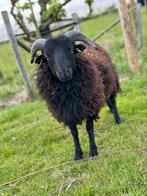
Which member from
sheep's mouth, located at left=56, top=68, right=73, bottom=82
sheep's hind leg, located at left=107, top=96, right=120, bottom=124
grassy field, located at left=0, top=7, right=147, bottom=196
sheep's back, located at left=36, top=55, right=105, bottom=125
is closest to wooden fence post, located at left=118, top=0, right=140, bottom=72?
grassy field, located at left=0, top=7, right=147, bottom=196

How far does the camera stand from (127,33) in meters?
8.93

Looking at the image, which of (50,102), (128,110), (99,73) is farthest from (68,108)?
A: (128,110)

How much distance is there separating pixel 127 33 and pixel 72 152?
450 cm

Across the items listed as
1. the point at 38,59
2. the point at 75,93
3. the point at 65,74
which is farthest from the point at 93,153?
the point at 38,59

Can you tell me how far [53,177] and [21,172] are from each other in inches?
26.0

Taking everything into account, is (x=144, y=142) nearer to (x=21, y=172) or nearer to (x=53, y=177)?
(x=53, y=177)

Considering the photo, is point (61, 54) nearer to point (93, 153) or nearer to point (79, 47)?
point (79, 47)

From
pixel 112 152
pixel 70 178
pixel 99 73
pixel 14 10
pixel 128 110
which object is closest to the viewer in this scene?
pixel 70 178

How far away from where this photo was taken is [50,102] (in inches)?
201

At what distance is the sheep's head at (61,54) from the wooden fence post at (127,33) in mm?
4212

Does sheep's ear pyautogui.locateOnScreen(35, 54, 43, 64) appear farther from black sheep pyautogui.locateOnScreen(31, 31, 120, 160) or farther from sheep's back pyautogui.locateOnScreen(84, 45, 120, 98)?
sheep's back pyautogui.locateOnScreen(84, 45, 120, 98)

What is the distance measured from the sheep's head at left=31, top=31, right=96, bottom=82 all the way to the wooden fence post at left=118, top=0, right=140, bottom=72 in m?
4.21

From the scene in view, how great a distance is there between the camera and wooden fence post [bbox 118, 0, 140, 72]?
28.7ft

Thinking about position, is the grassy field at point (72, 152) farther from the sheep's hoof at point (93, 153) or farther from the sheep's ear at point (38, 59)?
the sheep's ear at point (38, 59)
